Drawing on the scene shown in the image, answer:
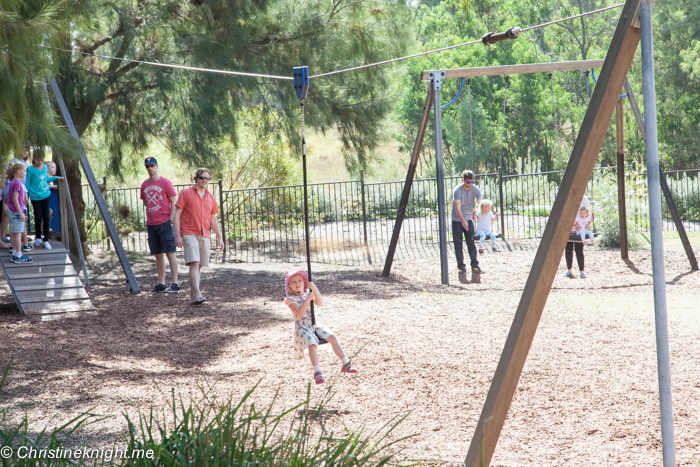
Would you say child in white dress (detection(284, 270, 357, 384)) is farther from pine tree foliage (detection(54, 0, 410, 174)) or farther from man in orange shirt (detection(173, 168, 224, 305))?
pine tree foliage (detection(54, 0, 410, 174))

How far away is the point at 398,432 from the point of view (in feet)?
12.7

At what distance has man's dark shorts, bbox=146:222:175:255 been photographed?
8930mm

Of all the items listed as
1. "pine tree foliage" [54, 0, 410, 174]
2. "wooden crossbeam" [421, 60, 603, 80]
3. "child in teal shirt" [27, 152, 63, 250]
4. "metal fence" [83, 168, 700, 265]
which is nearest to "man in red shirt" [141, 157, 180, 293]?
"child in teal shirt" [27, 152, 63, 250]

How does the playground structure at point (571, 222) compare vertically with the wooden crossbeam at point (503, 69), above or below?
below

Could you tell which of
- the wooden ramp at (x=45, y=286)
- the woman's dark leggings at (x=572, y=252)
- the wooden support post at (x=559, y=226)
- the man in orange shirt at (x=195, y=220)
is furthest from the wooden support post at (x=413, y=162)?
the wooden support post at (x=559, y=226)

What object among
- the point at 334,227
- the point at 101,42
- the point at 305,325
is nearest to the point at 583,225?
the point at 305,325

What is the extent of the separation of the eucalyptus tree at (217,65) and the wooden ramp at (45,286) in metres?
3.07

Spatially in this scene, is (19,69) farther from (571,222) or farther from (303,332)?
(571,222)

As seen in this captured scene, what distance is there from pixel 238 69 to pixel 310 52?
4.13 ft

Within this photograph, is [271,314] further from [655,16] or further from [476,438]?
[655,16]

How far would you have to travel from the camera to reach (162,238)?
896 cm

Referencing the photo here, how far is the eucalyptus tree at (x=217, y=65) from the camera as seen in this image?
33.8 feet

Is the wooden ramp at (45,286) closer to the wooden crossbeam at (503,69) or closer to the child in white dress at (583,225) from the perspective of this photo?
the wooden crossbeam at (503,69)

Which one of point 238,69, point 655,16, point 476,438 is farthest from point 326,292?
point 655,16
